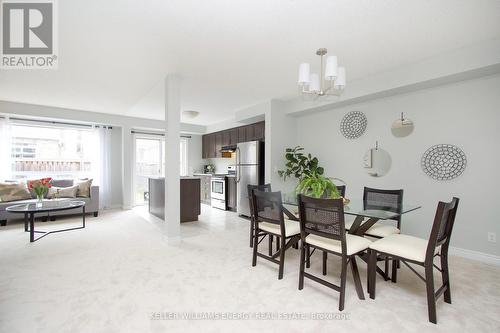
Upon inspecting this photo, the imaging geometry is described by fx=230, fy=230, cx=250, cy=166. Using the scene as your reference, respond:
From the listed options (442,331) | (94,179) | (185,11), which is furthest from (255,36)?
(94,179)

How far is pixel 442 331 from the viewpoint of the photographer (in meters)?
1.62

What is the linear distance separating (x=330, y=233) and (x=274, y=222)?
0.69 metres

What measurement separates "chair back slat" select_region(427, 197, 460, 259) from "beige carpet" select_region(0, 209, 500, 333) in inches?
21.0

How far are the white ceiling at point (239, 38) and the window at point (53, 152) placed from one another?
1.78 m

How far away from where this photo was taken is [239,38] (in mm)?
2432

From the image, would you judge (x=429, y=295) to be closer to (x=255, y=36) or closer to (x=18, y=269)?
(x=255, y=36)

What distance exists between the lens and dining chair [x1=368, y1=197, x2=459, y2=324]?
1.71 metres

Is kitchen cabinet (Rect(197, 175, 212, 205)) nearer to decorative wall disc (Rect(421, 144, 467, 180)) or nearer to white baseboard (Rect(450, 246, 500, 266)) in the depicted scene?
decorative wall disc (Rect(421, 144, 467, 180))

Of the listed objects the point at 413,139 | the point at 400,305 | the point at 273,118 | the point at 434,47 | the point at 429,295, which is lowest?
the point at 400,305

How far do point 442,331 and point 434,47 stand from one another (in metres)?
2.78

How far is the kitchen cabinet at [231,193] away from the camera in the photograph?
18.9 ft

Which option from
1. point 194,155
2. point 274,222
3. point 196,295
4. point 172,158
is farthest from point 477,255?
point 194,155

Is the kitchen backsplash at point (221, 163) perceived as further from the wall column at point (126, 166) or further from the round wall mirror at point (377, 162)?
the round wall mirror at point (377, 162)

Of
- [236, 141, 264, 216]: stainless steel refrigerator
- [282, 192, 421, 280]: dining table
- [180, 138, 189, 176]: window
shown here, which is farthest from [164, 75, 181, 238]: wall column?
[180, 138, 189, 176]: window
